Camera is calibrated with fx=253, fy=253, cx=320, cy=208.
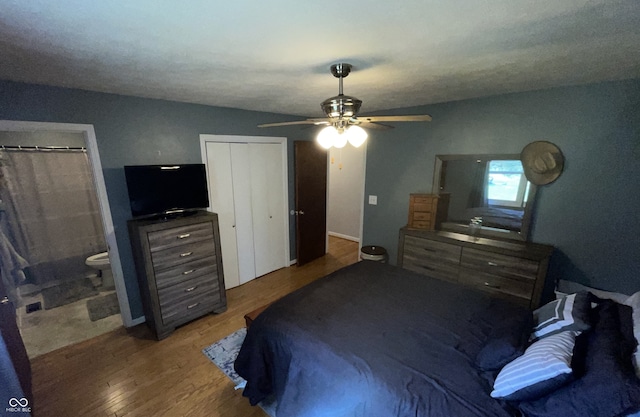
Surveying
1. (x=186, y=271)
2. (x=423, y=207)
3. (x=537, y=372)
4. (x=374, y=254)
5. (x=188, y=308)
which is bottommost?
(x=188, y=308)

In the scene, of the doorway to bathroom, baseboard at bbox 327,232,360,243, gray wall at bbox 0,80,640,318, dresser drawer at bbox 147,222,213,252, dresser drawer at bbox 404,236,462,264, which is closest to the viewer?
gray wall at bbox 0,80,640,318

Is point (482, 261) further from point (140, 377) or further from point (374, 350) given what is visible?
point (140, 377)

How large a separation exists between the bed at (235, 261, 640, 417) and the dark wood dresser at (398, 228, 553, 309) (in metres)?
0.68

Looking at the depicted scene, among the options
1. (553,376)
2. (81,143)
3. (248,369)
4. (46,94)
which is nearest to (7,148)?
(81,143)

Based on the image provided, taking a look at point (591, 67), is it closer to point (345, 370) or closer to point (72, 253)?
point (345, 370)

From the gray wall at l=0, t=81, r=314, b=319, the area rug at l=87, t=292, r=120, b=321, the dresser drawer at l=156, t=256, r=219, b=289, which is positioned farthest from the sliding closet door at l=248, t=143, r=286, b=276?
the area rug at l=87, t=292, r=120, b=321

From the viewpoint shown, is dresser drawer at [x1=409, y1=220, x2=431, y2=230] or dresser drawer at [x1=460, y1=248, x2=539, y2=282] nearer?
dresser drawer at [x1=460, y1=248, x2=539, y2=282]

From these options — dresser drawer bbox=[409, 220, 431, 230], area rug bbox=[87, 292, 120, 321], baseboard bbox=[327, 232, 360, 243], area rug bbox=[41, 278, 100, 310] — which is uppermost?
dresser drawer bbox=[409, 220, 431, 230]

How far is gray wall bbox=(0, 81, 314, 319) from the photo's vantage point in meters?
2.02

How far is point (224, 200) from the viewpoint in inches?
129

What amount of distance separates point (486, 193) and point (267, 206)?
2811 millimetres

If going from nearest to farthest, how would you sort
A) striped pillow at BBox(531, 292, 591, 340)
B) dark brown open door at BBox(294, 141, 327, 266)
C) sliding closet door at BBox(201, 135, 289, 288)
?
striped pillow at BBox(531, 292, 591, 340)
sliding closet door at BBox(201, 135, 289, 288)
dark brown open door at BBox(294, 141, 327, 266)

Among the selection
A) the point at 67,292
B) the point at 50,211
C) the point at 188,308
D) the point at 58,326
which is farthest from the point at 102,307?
the point at 50,211

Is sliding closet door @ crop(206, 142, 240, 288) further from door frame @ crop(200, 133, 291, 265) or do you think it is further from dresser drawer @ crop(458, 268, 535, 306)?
dresser drawer @ crop(458, 268, 535, 306)
